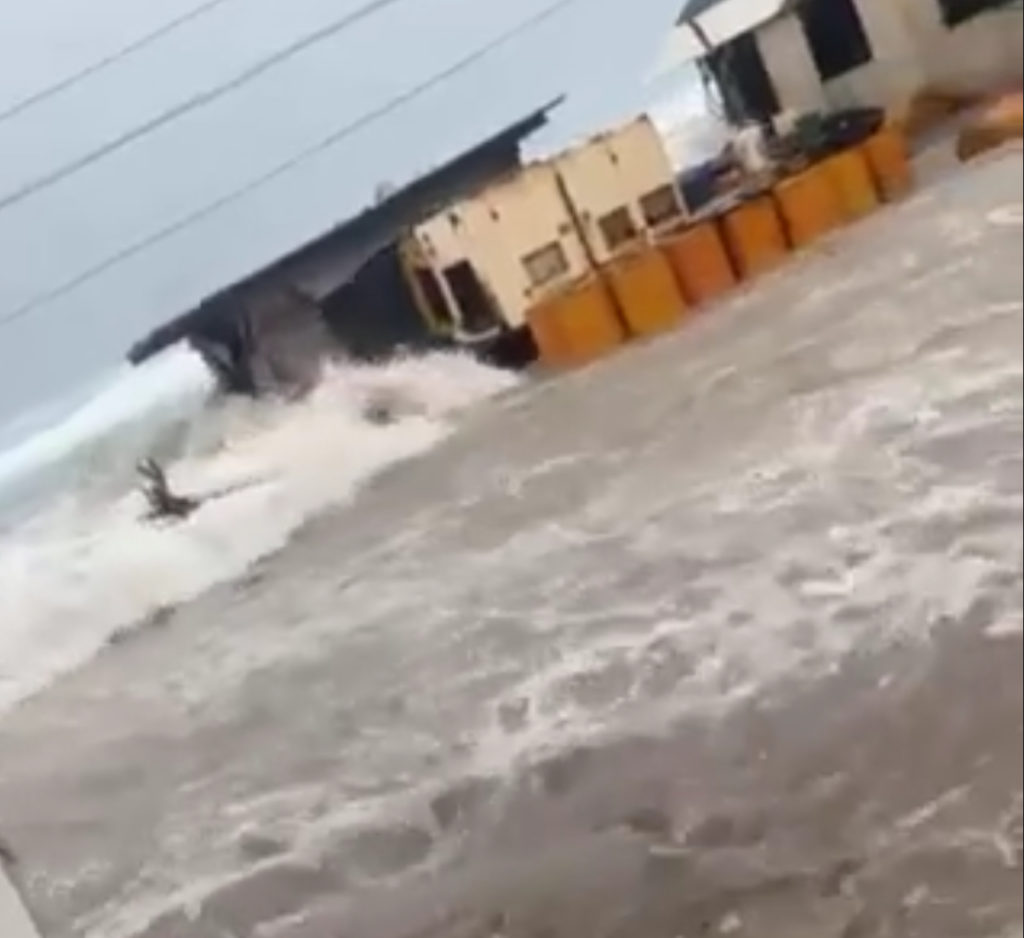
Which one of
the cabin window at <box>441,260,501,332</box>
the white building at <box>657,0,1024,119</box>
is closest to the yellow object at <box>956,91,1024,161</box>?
the white building at <box>657,0,1024,119</box>

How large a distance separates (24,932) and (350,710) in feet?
0.71

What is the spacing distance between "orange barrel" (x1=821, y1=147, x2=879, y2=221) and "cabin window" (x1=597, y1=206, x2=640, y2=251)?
109 millimetres

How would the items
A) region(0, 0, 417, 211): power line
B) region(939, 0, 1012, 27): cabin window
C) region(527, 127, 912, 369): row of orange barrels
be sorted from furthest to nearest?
region(0, 0, 417, 211): power line, region(527, 127, 912, 369): row of orange barrels, region(939, 0, 1012, 27): cabin window

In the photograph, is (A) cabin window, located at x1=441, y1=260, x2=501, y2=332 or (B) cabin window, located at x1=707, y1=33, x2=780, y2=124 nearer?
(B) cabin window, located at x1=707, y1=33, x2=780, y2=124

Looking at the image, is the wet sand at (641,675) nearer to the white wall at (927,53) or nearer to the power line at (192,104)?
the white wall at (927,53)

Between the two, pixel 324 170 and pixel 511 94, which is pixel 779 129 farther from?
pixel 324 170

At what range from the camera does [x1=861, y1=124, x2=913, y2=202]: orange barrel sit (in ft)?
2.75

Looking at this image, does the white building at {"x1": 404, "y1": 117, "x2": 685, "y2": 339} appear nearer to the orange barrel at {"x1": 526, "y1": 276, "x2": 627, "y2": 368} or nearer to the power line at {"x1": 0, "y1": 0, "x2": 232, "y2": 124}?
the orange barrel at {"x1": 526, "y1": 276, "x2": 627, "y2": 368}

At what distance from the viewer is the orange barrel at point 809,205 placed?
2.94 ft

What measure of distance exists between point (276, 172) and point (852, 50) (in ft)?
1.30

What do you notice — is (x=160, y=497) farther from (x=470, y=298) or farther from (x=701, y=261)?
(x=701, y=261)

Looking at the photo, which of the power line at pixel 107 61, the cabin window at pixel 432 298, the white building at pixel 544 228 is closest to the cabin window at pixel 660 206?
the white building at pixel 544 228

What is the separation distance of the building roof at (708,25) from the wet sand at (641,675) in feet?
0.31

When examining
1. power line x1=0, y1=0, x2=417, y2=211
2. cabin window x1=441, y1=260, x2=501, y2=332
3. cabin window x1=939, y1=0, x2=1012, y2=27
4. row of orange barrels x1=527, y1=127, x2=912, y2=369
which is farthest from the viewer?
power line x1=0, y1=0, x2=417, y2=211
